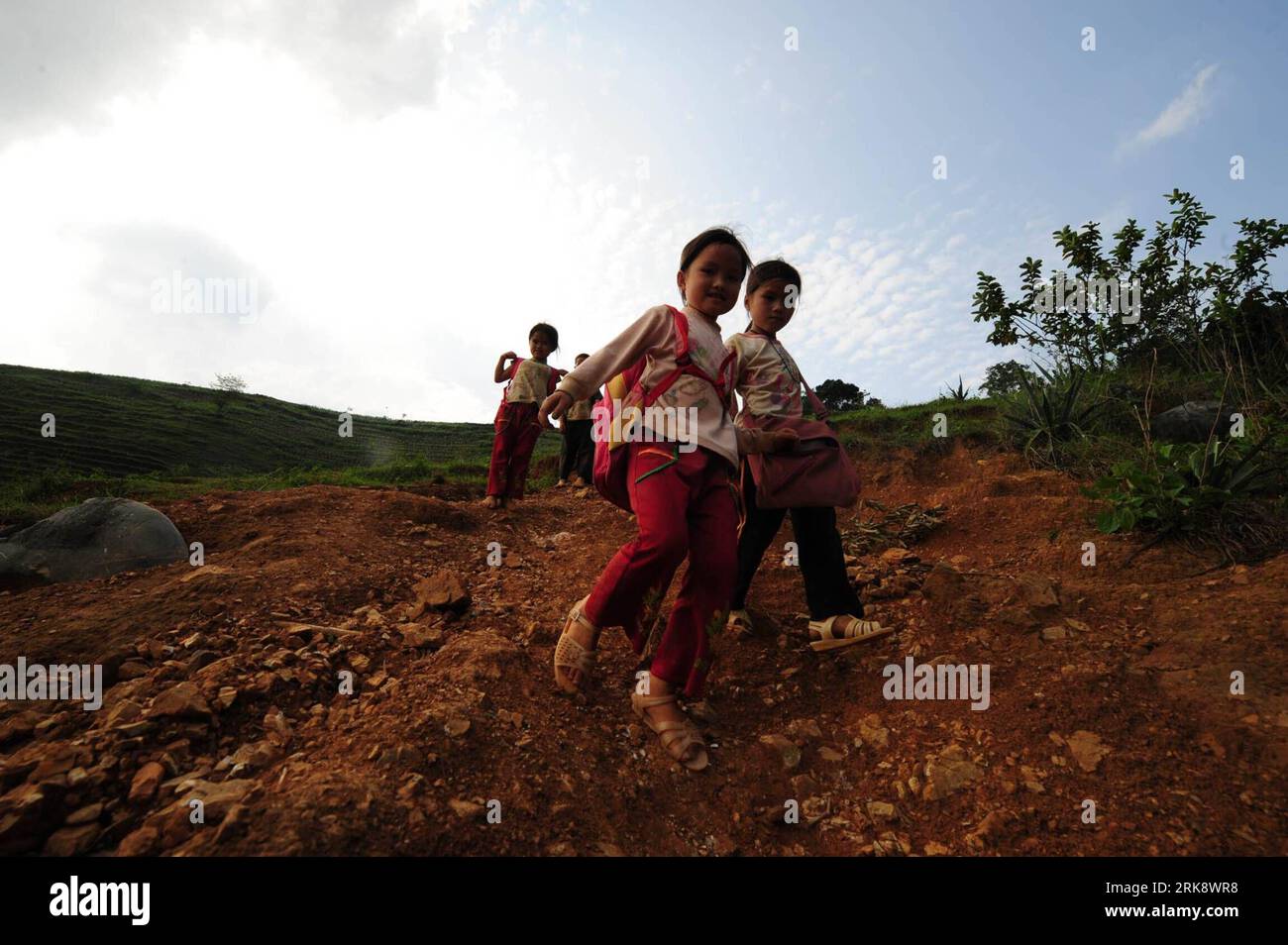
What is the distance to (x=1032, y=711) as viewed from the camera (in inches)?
78.6

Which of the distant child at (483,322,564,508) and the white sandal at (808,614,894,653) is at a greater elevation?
the distant child at (483,322,564,508)

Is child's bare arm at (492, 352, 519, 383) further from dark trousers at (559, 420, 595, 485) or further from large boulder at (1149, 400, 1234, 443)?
large boulder at (1149, 400, 1234, 443)

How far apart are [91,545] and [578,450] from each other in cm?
536

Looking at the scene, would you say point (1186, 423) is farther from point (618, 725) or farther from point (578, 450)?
point (578, 450)

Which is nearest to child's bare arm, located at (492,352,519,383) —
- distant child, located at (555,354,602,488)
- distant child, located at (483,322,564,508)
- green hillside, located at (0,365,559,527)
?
distant child, located at (483,322,564,508)

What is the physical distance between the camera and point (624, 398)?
2193 millimetres

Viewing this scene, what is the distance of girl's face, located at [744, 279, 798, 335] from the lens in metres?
2.63

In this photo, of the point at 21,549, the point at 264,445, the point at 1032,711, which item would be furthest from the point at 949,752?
the point at 264,445

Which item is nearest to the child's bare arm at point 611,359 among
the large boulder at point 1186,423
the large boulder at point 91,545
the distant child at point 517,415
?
the large boulder at point 91,545

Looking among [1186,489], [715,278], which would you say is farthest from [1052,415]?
[715,278]

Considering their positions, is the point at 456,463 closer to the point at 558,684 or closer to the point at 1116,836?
the point at 558,684

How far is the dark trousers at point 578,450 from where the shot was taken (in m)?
7.48

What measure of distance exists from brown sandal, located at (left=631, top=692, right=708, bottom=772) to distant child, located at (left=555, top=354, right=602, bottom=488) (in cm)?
524

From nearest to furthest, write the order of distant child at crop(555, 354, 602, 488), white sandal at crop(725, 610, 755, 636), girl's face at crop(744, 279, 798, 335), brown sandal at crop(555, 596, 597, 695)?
brown sandal at crop(555, 596, 597, 695), girl's face at crop(744, 279, 798, 335), white sandal at crop(725, 610, 755, 636), distant child at crop(555, 354, 602, 488)
